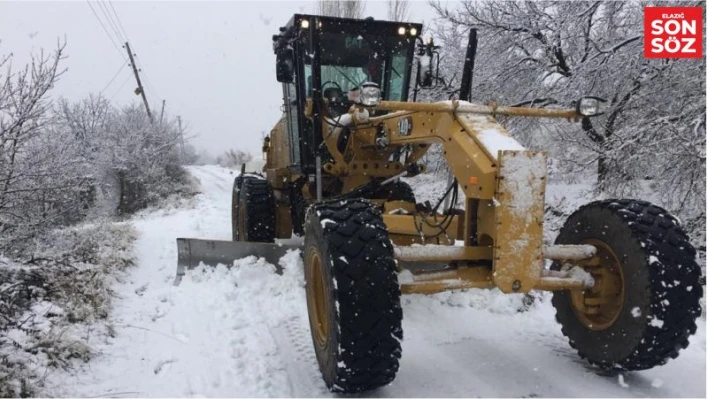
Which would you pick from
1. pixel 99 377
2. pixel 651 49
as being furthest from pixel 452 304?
pixel 651 49

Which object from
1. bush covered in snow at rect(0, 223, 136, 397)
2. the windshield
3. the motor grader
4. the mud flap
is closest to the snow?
the motor grader

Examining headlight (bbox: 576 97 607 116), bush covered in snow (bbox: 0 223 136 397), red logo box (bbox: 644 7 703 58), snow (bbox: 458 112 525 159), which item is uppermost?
red logo box (bbox: 644 7 703 58)

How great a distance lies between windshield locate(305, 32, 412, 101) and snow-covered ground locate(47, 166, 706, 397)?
211 centimetres

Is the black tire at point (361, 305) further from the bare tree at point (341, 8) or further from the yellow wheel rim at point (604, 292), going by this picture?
the bare tree at point (341, 8)

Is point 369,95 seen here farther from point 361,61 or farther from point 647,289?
point 361,61

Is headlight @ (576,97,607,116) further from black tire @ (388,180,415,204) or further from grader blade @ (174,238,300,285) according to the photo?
grader blade @ (174,238,300,285)

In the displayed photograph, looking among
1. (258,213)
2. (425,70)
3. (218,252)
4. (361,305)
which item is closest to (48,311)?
(218,252)

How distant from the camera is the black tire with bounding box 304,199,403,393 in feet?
10.1

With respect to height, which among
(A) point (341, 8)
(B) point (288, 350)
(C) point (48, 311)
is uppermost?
(A) point (341, 8)

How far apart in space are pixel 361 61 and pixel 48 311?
155 inches

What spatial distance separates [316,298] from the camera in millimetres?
3920

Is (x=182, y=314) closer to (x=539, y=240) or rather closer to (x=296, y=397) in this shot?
(x=296, y=397)

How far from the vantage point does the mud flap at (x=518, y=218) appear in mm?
3227

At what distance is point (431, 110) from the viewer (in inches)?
153
